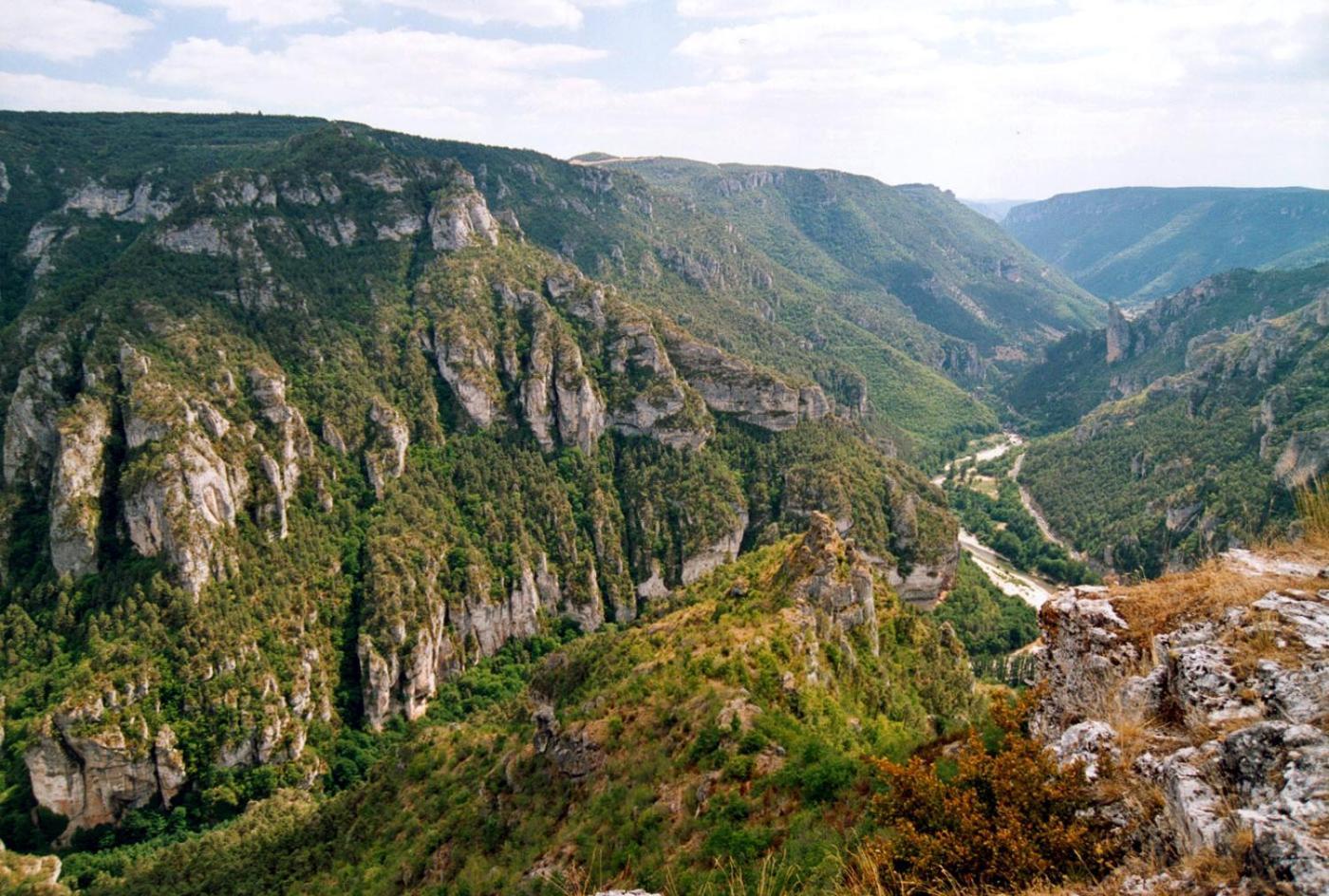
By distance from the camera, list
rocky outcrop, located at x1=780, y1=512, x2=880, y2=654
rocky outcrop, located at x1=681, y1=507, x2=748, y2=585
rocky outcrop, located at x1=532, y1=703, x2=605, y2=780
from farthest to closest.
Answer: rocky outcrop, located at x1=681, y1=507, x2=748, y2=585 < rocky outcrop, located at x1=780, y1=512, x2=880, y2=654 < rocky outcrop, located at x1=532, y1=703, x2=605, y2=780

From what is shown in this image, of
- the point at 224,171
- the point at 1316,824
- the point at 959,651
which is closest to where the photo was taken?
the point at 1316,824

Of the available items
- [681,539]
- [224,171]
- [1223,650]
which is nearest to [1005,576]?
[681,539]

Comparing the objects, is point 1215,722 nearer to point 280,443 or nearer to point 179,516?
point 179,516

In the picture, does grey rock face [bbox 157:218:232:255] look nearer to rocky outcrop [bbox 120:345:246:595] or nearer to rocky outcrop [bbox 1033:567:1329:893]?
rocky outcrop [bbox 120:345:246:595]

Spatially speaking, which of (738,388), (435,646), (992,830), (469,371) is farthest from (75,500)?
(992,830)

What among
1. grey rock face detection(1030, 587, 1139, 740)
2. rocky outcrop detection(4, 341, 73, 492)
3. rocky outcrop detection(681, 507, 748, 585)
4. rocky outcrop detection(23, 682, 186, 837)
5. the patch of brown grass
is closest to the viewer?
the patch of brown grass

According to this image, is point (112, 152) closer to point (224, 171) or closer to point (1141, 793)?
point (224, 171)

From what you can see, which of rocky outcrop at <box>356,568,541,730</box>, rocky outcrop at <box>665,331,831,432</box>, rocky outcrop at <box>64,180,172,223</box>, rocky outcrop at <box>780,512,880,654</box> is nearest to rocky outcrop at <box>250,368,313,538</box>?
rocky outcrop at <box>356,568,541,730</box>
